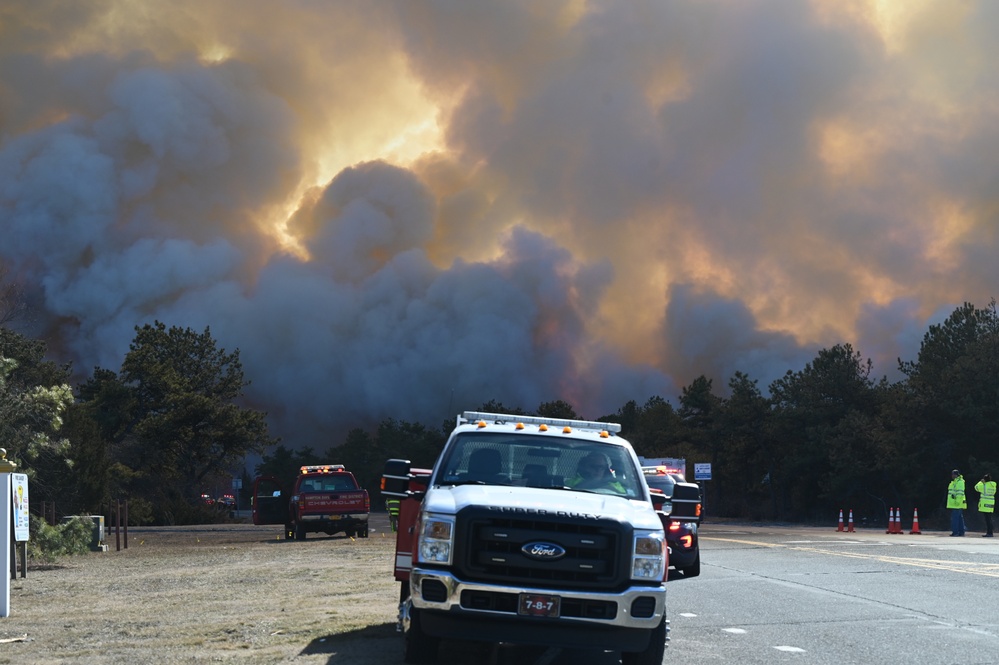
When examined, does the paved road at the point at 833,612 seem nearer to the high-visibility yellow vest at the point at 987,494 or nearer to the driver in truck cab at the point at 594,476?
the driver in truck cab at the point at 594,476

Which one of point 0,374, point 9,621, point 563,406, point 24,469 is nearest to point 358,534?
point 24,469

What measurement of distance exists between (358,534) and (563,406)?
10182 centimetres

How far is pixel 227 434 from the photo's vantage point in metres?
71.8

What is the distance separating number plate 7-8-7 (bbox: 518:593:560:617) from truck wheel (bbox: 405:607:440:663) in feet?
3.75

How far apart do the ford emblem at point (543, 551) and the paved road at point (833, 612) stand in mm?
1982

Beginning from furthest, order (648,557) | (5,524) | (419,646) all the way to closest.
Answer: (5,524) → (419,646) → (648,557)

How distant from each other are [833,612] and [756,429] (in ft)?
238

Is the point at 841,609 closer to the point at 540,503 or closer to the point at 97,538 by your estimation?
the point at 540,503

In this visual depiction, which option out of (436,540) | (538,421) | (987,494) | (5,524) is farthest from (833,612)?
(987,494)

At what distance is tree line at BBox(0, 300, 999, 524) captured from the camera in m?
59.0

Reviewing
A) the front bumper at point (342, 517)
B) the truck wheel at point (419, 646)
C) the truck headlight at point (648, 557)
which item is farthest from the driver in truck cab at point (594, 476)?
the front bumper at point (342, 517)

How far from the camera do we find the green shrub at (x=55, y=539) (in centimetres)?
2398

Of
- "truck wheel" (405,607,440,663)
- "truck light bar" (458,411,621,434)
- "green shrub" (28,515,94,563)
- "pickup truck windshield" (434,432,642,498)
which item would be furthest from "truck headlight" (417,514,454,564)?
"green shrub" (28,515,94,563)

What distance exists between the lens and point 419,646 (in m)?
9.30
